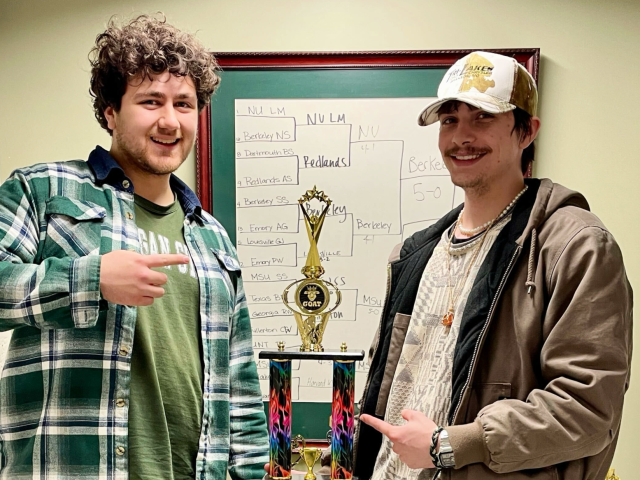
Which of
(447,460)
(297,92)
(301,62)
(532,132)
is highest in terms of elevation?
(301,62)

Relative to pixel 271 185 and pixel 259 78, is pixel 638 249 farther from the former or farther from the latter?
pixel 259 78

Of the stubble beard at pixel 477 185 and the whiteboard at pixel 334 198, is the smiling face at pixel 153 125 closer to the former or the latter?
the stubble beard at pixel 477 185

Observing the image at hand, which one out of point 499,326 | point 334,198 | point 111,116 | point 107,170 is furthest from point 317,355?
point 334,198

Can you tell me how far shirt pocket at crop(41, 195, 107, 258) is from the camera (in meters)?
1.44

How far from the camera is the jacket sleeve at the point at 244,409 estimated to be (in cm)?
174

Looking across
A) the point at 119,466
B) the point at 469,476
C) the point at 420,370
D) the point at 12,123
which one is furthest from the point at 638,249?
the point at 12,123

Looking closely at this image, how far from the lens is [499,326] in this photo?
137 cm

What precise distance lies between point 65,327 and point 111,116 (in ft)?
1.92

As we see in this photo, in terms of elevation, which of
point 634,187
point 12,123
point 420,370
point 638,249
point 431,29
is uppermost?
point 431,29

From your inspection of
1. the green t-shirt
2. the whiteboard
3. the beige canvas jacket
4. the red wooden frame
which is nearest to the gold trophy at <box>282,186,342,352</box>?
the green t-shirt

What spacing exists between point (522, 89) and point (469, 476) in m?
0.87

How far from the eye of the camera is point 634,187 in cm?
244

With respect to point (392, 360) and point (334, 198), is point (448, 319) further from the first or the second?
point (334, 198)

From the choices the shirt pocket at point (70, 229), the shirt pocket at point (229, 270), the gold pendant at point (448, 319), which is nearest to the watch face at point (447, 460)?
the gold pendant at point (448, 319)
